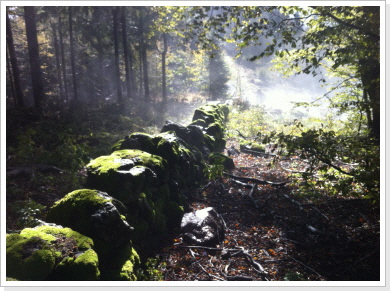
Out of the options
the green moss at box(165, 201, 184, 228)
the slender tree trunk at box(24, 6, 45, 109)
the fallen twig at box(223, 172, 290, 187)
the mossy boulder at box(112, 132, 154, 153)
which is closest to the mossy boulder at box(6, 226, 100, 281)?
the green moss at box(165, 201, 184, 228)

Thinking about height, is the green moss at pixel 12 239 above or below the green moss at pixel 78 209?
above

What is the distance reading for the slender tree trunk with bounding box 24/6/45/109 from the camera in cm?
1172

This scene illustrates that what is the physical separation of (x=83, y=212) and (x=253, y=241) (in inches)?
148

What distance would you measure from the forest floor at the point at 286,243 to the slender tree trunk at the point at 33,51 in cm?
988

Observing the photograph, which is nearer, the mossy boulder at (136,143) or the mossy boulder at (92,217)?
the mossy boulder at (92,217)

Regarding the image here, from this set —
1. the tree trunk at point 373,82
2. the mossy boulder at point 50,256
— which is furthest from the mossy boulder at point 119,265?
the tree trunk at point 373,82

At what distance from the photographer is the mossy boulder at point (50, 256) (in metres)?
2.77

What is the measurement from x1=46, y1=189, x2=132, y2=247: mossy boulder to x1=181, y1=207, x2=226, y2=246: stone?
1917 mm

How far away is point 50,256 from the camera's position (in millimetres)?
2900

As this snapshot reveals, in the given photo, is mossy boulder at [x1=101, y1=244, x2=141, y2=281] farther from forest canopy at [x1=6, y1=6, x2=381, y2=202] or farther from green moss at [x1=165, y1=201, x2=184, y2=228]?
forest canopy at [x1=6, y1=6, x2=381, y2=202]

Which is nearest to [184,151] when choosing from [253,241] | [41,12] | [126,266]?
[253,241]

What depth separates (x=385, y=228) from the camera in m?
4.28

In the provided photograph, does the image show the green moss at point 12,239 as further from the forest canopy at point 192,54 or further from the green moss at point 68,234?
the forest canopy at point 192,54

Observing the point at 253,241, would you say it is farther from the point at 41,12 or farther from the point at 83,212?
the point at 41,12
